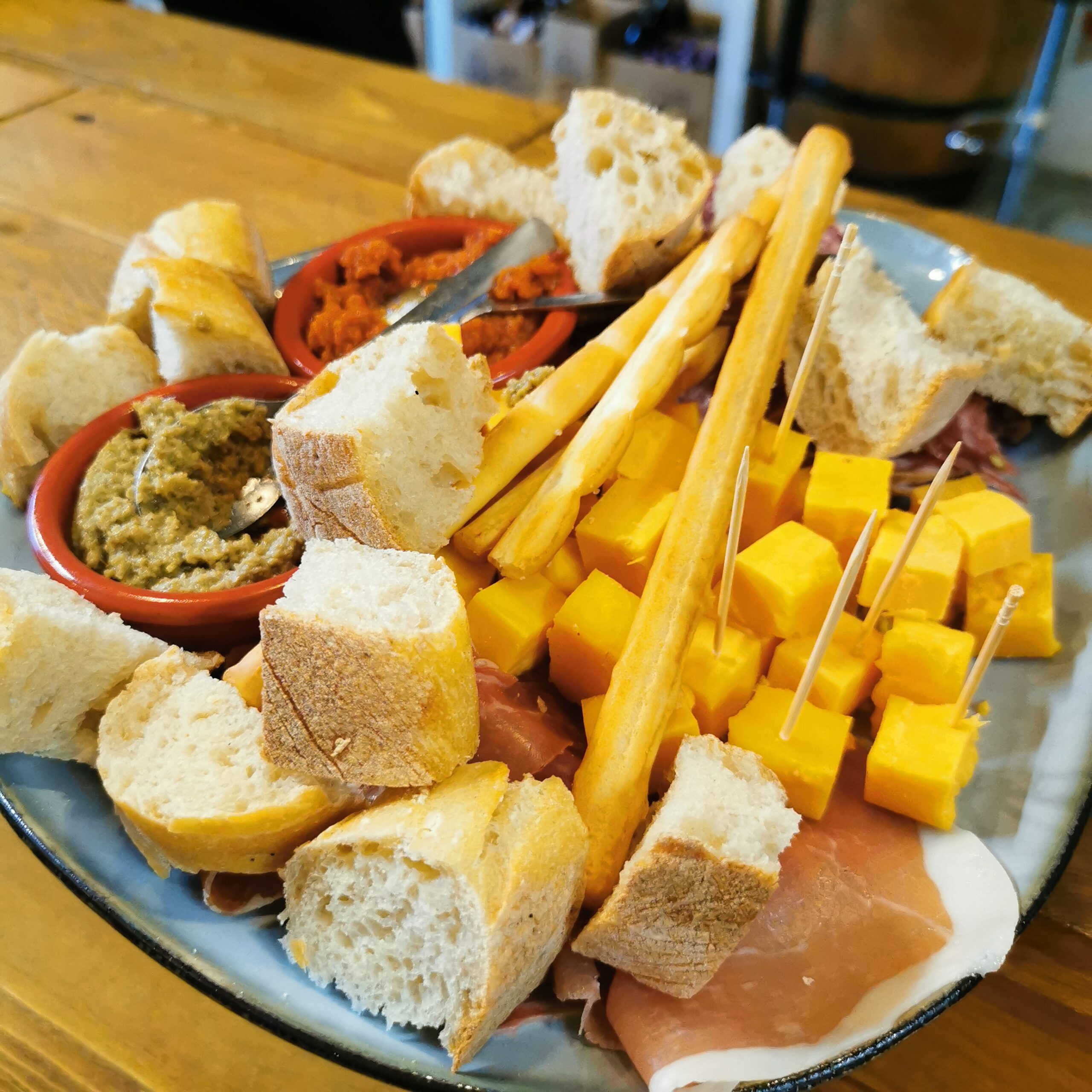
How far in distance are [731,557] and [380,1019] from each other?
2.08 feet

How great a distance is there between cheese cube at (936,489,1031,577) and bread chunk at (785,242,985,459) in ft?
0.64

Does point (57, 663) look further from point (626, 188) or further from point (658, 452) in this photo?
point (626, 188)

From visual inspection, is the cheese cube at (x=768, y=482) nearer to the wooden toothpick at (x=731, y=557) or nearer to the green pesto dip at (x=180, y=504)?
the wooden toothpick at (x=731, y=557)

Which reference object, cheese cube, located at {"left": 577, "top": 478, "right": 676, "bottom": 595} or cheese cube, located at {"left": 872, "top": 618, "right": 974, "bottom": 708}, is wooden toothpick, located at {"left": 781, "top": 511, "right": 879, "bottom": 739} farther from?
cheese cube, located at {"left": 577, "top": 478, "right": 676, "bottom": 595}

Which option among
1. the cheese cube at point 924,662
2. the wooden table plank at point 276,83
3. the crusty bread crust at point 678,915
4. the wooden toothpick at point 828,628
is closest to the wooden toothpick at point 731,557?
the wooden toothpick at point 828,628

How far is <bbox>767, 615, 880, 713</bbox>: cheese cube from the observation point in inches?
44.9

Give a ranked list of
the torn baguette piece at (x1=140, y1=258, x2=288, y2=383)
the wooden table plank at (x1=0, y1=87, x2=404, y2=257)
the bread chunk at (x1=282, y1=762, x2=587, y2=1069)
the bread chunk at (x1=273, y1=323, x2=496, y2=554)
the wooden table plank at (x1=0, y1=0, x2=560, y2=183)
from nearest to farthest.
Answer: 1. the bread chunk at (x1=282, y1=762, x2=587, y2=1069)
2. the bread chunk at (x1=273, y1=323, x2=496, y2=554)
3. the torn baguette piece at (x1=140, y1=258, x2=288, y2=383)
4. the wooden table plank at (x1=0, y1=87, x2=404, y2=257)
5. the wooden table plank at (x1=0, y1=0, x2=560, y2=183)

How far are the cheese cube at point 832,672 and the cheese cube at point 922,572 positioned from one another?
0.19 ft

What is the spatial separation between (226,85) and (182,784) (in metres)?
2.50

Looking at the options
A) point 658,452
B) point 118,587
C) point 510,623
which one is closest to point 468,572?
point 510,623

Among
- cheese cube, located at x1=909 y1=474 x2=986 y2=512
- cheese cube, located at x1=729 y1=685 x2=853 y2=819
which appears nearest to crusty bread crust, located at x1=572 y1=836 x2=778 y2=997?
cheese cube, located at x1=729 y1=685 x2=853 y2=819

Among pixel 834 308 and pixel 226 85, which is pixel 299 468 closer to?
pixel 834 308

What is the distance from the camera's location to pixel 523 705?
1125 millimetres

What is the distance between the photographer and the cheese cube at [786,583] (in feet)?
3.74
